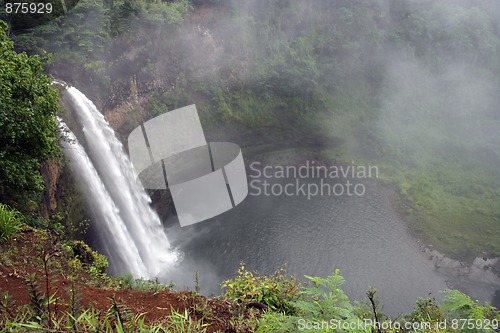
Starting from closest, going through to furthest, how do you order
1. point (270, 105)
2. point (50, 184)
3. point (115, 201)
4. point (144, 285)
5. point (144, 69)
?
point (144, 285)
point (50, 184)
point (115, 201)
point (144, 69)
point (270, 105)

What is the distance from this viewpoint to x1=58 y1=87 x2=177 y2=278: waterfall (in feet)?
40.2

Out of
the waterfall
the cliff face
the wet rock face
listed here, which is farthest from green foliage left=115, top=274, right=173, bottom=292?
the cliff face

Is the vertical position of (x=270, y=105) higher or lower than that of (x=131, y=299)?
lower

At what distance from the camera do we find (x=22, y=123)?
24.7 ft

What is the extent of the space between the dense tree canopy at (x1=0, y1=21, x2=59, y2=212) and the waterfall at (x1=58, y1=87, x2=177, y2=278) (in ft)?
10.8

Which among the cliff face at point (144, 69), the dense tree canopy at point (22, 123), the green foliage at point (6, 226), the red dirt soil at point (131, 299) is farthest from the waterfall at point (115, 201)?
the red dirt soil at point (131, 299)

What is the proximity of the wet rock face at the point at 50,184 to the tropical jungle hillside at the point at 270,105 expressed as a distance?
0.07 metres

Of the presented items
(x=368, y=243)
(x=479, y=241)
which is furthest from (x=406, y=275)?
(x=479, y=241)

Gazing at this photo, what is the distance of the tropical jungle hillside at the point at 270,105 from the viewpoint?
6.02 meters

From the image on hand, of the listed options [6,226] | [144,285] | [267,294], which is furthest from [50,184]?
[267,294]

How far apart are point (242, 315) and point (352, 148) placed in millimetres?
22520

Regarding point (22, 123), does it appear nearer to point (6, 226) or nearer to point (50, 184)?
point (6, 226)

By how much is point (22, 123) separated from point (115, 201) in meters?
6.54

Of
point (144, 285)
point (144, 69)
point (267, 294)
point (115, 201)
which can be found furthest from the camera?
point (144, 69)
